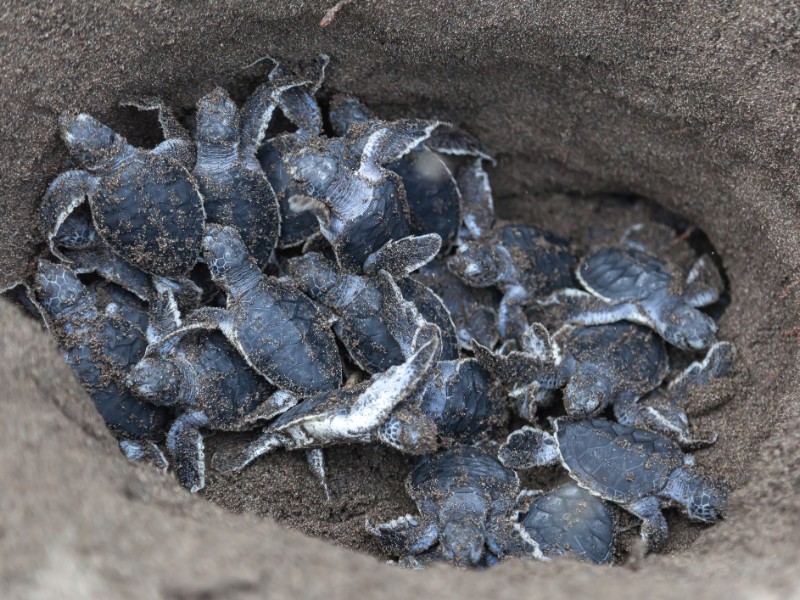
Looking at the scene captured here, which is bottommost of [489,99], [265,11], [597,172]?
[597,172]

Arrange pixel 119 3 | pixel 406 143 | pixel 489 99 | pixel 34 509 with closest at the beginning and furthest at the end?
pixel 34 509
pixel 119 3
pixel 406 143
pixel 489 99

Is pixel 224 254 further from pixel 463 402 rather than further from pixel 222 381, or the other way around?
pixel 463 402

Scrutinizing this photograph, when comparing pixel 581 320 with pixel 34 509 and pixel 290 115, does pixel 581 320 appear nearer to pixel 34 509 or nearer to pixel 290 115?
pixel 290 115

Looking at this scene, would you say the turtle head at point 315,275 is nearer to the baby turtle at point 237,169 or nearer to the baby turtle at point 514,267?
the baby turtle at point 237,169

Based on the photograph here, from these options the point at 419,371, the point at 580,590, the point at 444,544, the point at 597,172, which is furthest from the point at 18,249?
the point at 597,172

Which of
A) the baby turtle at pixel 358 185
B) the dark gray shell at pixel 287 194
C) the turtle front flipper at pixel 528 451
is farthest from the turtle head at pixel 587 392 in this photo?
the dark gray shell at pixel 287 194
